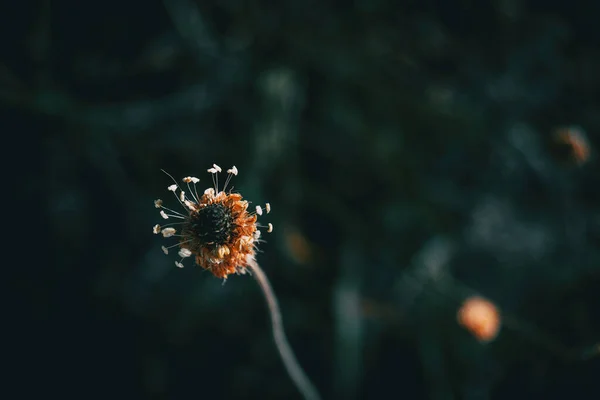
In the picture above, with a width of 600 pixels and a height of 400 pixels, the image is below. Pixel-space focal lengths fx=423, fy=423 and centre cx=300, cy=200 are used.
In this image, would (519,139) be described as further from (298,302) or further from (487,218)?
(298,302)

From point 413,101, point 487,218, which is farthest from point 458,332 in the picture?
point 413,101

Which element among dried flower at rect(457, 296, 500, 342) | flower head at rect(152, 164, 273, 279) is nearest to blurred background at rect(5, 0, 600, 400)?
dried flower at rect(457, 296, 500, 342)

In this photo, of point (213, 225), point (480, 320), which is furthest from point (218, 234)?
point (480, 320)

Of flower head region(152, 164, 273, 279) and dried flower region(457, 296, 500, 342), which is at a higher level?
flower head region(152, 164, 273, 279)

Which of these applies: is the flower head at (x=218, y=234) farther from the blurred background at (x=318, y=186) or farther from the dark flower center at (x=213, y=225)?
the blurred background at (x=318, y=186)

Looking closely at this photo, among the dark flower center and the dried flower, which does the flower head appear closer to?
A: the dark flower center

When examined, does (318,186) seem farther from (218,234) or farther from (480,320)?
(218,234)
